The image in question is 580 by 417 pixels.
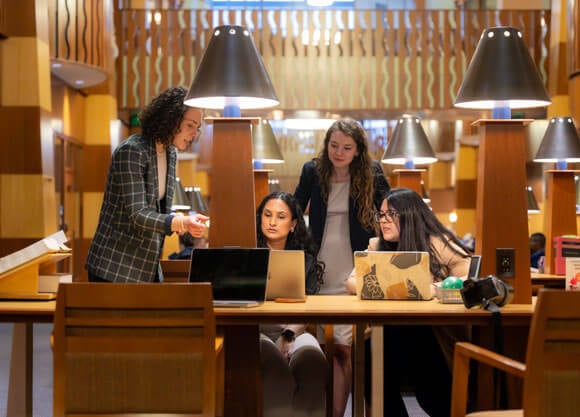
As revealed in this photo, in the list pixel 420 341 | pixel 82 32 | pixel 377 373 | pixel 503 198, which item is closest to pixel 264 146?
pixel 420 341

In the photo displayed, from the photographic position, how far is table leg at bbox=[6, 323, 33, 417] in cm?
376

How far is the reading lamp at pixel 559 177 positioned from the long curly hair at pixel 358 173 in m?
2.10

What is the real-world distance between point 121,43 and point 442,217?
855 centimetres

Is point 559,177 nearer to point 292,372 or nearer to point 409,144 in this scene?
point 409,144

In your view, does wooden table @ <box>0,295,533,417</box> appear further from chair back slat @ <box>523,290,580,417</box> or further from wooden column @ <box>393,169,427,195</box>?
wooden column @ <box>393,169,427,195</box>

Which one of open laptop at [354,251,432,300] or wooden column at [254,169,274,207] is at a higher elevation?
wooden column at [254,169,274,207]

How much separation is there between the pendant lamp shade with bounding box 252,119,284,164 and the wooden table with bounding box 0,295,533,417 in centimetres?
268

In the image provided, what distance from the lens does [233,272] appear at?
138 inches

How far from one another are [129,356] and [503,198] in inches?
70.0

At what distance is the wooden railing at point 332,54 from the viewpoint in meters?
12.5

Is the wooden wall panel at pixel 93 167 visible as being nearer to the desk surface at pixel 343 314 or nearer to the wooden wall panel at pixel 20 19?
the wooden wall panel at pixel 20 19

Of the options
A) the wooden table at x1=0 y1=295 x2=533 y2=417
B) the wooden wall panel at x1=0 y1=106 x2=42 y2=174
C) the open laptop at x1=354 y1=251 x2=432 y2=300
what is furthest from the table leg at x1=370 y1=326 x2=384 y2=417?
the wooden wall panel at x1=0 y1=106 x2=42 y2=174

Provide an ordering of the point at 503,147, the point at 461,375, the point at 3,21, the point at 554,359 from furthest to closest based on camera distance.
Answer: the point at 3,21 → the point at 503,147 → the point at 461,375 → the point at 554,359

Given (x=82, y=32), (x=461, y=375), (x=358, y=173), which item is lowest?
(x=461, y=375)
